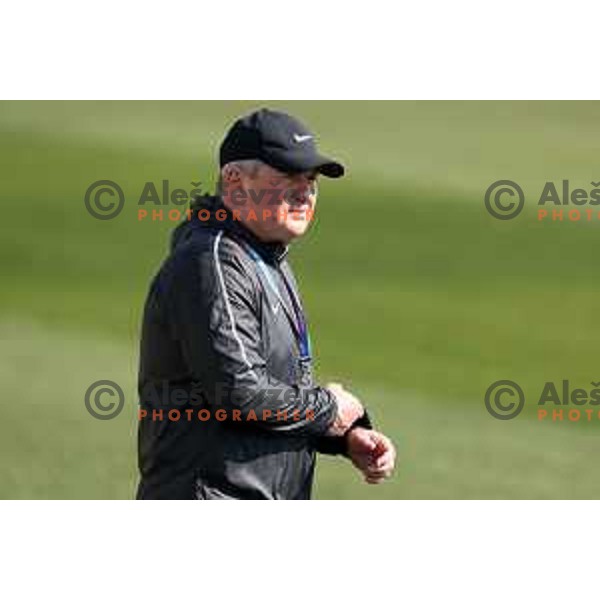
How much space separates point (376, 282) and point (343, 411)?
26.5 feet

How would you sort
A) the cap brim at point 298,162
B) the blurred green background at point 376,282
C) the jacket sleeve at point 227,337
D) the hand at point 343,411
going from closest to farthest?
the jacket sleeve at point 227,337
the cap brim at point 298,162
the hand at point 343,411
the blurred green background at point 376,282

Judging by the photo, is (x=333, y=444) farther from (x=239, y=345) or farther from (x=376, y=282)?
(x=376, y=282)

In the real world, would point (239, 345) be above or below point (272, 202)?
below

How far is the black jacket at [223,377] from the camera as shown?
5016 millimetres

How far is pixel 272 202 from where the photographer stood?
5.22 metres

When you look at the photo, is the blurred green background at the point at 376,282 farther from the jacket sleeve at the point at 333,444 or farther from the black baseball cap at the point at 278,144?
the black baseball cap at the point at 278,144

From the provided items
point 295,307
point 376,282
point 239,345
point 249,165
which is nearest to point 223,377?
point 239,345

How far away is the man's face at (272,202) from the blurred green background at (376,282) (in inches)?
154

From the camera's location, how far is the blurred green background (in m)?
9.73

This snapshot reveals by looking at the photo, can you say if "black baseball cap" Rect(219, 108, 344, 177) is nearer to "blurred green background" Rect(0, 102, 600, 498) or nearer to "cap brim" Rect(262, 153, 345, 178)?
"cap brim" Rect(262, 153, 345, 178)

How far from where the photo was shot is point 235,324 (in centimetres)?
502

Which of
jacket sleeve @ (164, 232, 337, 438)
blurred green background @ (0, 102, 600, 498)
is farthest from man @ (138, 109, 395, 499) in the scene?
blurred green background @ (0, 102, 600, 498)

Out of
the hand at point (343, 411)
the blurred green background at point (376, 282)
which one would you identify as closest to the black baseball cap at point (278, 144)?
the hand at point (343, 411)

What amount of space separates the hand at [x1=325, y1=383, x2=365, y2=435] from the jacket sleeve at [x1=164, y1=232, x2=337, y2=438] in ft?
0.48
